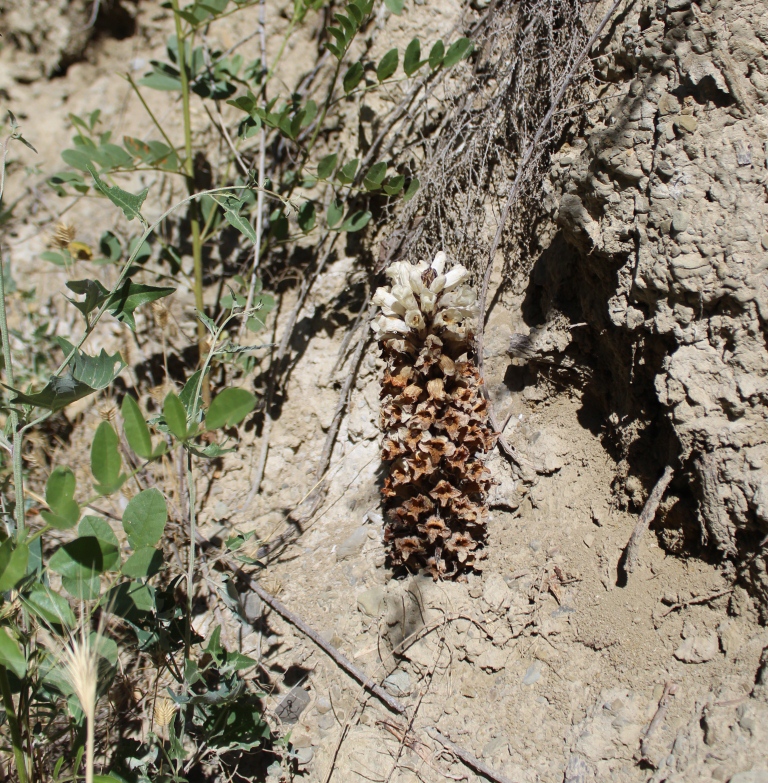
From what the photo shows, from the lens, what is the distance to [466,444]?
6.45 ft

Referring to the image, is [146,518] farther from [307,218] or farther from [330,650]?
[307,218]

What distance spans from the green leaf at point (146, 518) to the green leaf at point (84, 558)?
0.05 m

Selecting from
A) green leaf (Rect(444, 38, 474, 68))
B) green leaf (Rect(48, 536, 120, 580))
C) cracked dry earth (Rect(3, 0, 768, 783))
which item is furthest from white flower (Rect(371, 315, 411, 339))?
green leaf (Rect(444, 38, 474, 68))

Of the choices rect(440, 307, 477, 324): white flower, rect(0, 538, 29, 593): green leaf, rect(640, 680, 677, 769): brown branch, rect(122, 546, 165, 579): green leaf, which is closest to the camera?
rect(0, 538, 29, 593): green leaf

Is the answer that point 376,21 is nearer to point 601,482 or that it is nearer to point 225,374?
point 225,374

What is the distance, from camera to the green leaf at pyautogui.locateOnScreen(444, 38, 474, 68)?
2.38 metres

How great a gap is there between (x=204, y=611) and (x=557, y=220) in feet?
5.67

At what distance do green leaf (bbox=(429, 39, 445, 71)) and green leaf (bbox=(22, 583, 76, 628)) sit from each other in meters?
2.12

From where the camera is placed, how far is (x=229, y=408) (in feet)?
4.16

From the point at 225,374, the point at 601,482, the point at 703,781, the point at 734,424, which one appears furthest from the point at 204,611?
the point at 734,424

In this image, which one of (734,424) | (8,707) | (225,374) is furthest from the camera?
(225,374)

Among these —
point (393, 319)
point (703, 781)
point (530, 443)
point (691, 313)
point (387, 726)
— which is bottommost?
point (387, 726)

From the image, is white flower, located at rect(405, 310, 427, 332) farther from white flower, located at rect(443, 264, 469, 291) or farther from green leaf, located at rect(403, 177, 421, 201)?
green leaf, located at rect(403, 177, 421, 201)

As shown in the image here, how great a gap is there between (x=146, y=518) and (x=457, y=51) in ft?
6.46
